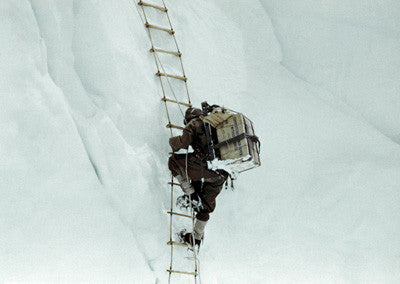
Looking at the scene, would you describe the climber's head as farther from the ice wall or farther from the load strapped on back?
the ice wall

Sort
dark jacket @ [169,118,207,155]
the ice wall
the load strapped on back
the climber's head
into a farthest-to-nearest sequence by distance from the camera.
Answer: the ice wall < the climber's head < dark jacket @ [169,118,207,155] < the load strapped on back

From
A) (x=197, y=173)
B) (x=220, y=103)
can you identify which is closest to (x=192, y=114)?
(x=197, y=173)

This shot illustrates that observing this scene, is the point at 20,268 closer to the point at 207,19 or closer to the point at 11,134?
the point at 11,134

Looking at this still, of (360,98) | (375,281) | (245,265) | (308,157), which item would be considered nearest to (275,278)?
(245,265)

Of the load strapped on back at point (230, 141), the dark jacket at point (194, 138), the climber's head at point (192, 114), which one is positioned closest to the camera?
the load strapped on back at point (230, 141)

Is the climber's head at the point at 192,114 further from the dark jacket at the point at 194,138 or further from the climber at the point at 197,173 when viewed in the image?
the dark jacket at the point at 194,138

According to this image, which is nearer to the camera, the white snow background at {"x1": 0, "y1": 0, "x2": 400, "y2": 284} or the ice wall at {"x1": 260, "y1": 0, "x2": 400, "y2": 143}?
the white snow background at {"x1": 0, "y1": 0, "x2": 400, "y2": 284}

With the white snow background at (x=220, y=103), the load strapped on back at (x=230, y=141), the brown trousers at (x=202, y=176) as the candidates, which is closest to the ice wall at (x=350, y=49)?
the white snow background at (x=220, y=103)

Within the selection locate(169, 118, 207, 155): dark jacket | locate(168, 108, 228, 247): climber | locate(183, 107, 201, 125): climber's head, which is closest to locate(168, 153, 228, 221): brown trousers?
locate(168, 108, 228, 247): climber
